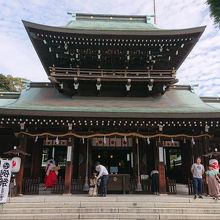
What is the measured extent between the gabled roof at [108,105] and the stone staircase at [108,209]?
4.49 m

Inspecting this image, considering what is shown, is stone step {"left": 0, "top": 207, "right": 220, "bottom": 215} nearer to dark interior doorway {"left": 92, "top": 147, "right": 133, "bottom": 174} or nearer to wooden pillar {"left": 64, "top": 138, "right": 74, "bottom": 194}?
wooden pillar {"left": 64, "top": 138, "right": 74, "bottom": 194}

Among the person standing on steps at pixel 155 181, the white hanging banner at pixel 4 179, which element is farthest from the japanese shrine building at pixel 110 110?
the white hanging banner at pixel 4 179

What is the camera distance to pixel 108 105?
1672cm

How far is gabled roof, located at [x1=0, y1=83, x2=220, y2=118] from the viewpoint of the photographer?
14055mm

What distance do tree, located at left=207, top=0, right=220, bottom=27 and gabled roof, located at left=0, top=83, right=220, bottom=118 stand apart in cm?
559

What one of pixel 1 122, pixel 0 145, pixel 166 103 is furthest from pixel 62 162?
pixel 166 103

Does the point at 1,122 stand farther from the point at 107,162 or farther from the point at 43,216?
the point at 107,162

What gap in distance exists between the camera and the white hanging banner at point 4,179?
11453 mm

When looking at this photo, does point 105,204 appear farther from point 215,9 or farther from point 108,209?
point 215,9

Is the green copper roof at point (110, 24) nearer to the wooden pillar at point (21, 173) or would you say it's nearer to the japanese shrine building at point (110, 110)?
the japanese shrine building at point (110, 110)

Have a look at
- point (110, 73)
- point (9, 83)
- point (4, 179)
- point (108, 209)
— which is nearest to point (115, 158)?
point (110, 73)

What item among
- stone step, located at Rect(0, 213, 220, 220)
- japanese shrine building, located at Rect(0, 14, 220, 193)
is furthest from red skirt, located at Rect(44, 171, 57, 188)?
stone step, located at Rect(0, 213, 220, 220)

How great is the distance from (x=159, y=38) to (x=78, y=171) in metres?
10.6

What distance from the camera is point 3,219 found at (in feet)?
34.3
